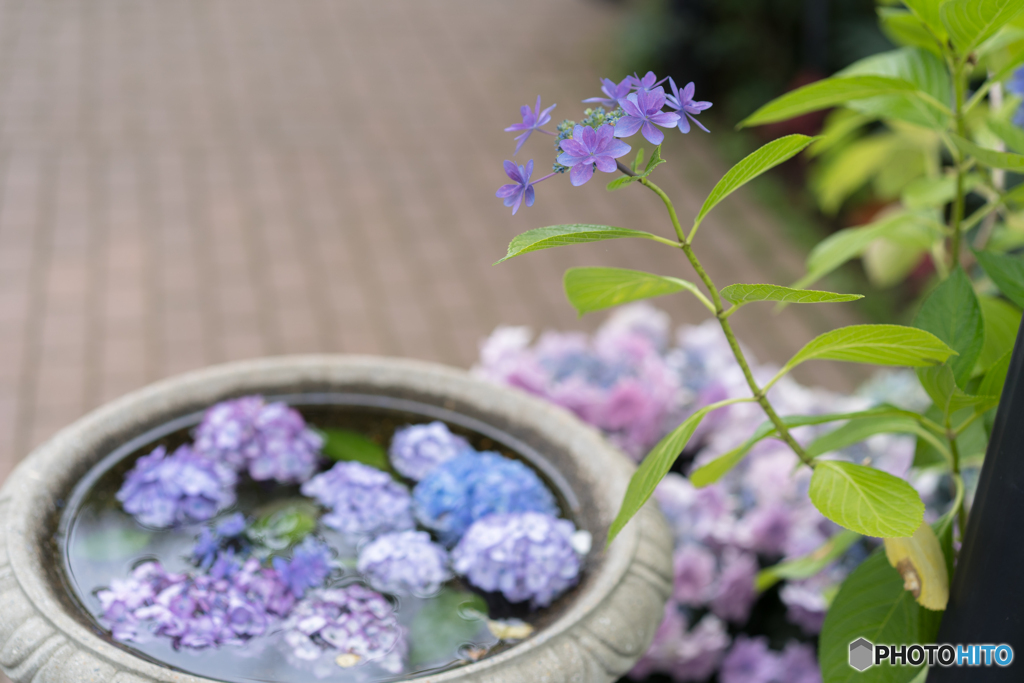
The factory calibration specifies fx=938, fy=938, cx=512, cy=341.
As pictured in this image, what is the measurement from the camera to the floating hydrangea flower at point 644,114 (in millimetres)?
788

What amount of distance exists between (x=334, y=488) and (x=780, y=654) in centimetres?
101

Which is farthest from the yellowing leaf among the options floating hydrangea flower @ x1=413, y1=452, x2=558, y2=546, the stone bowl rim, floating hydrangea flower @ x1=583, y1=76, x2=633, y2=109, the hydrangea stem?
floating hydrangea flower @ x1=583, y1=76, x2=633, y2=109

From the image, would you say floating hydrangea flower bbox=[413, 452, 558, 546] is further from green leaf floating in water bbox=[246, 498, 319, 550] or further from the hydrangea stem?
the hydrangea stem

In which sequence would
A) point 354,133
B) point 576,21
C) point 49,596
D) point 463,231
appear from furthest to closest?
point 576,21 < point 354,133 < point 463,231 < point 49,596

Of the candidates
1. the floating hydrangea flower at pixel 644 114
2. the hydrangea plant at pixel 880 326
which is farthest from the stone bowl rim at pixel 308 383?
the floating hydrangea flower at pixel 644 114

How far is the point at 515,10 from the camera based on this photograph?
22.5 feet

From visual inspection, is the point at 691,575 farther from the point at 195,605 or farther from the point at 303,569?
the point at 195,605

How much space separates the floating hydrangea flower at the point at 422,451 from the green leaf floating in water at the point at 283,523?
147 millimetres

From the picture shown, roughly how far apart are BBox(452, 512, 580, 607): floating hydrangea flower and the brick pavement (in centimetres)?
217

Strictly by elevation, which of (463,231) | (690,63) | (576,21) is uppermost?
(576,21)

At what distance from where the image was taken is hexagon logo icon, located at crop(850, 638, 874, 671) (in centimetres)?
105

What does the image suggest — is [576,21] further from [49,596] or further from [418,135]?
[49,596]

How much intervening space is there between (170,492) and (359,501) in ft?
0.83

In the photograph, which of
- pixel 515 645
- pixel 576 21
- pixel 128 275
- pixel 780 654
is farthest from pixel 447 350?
pixel 576 21
